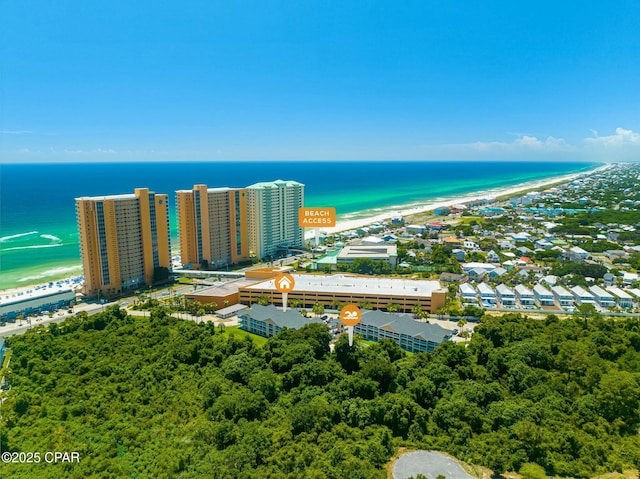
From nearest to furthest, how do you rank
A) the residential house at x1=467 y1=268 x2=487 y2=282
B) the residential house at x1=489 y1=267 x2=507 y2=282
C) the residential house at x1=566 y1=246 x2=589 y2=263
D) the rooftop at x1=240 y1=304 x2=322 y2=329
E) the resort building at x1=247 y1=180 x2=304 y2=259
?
the rooftop at x1=240 y1=304 x2=322 y2=329
the residential house at x1=489 y1=267 x2=507 y2=282
the residential house at x1=467 y1=268 x2=487 y2=282
the residential house at x1=566 y1=246 x2=589 y2=263
the resort building at x1=247 y1=180 x2=304 y2=259

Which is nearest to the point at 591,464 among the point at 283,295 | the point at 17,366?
the point at 283,295

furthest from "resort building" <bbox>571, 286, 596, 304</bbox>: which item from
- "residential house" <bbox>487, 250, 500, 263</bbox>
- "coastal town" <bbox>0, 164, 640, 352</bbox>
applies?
"residential house" <bbox>487, 250, 500, 263</bbox>

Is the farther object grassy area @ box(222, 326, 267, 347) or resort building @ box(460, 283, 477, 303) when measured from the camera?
resort building @ box(460, 283, 477, 303)

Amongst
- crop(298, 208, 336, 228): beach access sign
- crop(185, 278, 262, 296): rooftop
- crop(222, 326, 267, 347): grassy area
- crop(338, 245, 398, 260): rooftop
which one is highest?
crop(298, 208, 336, 228): beach access sign

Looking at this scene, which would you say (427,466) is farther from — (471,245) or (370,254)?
(471,245)

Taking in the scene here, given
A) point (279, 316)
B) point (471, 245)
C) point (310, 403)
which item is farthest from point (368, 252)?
point (310, 403)

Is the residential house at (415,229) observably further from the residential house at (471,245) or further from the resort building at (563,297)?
the resort building at (563,297)

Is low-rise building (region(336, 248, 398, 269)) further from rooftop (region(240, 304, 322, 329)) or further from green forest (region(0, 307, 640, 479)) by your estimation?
green forest (region(0, 307, 640, 479))
